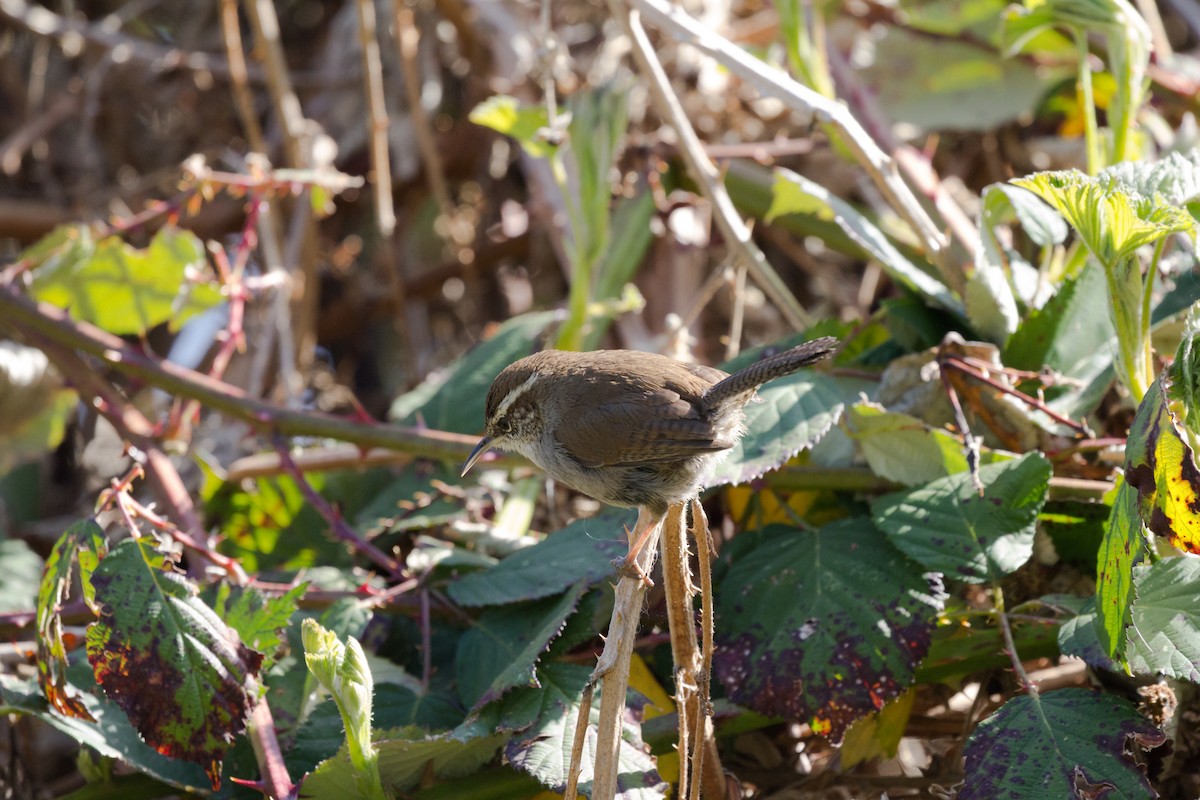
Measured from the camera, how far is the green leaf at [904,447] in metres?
1.78

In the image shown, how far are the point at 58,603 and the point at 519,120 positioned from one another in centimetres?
126

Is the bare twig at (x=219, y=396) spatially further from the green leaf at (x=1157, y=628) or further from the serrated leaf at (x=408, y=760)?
the green leaf at (x=1157, y=628)

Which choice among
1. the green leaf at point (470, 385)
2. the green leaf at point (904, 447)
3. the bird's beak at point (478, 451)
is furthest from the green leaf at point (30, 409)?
the green leaf at point (904, 447)

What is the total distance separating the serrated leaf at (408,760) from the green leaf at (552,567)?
9.6 inches

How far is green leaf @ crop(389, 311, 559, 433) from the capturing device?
233cm

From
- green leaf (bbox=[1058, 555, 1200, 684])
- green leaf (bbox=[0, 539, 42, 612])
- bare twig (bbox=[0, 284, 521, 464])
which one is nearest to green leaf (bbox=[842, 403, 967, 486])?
green leaf (bbox=[1058, 555, 1200, 684])

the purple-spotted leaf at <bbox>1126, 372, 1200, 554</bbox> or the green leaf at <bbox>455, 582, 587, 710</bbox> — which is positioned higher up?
the purple-spotted leaf at <bbox>1126, 372, 1200, 554</bbox>

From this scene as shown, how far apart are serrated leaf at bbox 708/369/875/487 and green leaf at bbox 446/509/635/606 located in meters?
0.21

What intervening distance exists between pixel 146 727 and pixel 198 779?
204 millimetres

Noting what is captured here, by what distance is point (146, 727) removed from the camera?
154cm

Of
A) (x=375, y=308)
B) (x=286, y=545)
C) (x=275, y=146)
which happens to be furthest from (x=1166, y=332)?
(x=275, y=146)

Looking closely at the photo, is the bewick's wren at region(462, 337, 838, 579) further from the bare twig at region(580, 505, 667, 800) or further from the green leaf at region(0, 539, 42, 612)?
the green leaf at region(0, 539, 42, 612)

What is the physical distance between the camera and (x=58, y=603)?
1.60 m

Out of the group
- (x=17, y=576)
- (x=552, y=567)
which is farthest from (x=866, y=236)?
(x=17, y=576)
